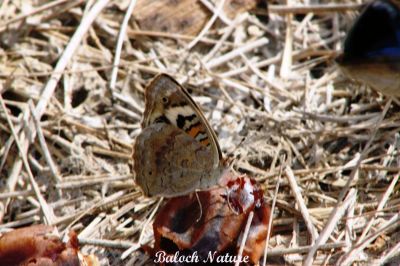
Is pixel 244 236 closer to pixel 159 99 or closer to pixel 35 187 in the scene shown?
pixel 159 99

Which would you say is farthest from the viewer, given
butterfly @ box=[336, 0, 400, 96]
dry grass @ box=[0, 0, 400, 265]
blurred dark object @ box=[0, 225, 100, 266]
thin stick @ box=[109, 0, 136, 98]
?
thin stick @ box=[109, 0, 136, 98]

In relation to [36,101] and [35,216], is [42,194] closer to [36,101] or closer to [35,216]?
[35,216]

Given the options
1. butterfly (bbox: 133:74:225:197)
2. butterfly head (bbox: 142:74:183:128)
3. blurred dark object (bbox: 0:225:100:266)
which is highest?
butterfly head (bbox: 142:74:183:128)

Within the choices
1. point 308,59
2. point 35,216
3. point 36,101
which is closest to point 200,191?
point 35,216

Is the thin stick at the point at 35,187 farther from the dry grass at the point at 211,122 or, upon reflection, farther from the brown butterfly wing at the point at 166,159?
the brown butterfly wing at the point at 166,159

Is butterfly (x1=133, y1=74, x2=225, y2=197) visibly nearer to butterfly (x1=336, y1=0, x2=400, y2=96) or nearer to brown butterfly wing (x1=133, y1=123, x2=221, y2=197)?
brown butterfly wing (x1=133, y1=123, x2=221, y2=197)

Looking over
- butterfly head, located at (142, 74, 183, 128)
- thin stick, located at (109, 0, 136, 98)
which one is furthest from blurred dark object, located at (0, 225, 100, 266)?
thin stick, located at (109, 0, 136, 98)

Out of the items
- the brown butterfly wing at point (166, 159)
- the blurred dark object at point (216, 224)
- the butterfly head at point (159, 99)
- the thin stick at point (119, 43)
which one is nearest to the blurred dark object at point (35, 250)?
the blurred dark object at point (216, 224)
